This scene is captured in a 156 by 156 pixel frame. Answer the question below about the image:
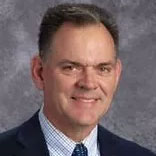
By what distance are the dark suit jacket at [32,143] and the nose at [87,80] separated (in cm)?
19

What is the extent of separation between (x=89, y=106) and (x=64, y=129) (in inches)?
3.4

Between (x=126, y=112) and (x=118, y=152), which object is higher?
(x=118, y=152)

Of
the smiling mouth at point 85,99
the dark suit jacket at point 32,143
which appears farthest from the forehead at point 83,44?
the dark suit jacket at point 32,143

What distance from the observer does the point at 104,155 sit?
2.14m

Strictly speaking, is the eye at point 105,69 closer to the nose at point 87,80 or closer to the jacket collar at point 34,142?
the nose at point 87,80

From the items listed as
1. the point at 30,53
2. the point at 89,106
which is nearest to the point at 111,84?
the point at 89,106

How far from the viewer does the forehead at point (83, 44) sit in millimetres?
2006

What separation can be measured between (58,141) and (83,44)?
0.26m

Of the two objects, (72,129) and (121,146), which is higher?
(72,129)

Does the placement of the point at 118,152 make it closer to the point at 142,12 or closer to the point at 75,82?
the point at 75,82

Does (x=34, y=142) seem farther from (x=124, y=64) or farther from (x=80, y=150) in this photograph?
(x=124, y=64)

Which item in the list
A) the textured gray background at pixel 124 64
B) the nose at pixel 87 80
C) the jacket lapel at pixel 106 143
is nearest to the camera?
the nose at pixel 87 80

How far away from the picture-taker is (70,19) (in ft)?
6.73

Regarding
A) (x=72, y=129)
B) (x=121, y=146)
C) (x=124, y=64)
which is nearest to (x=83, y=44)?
(x=72, y=129)
